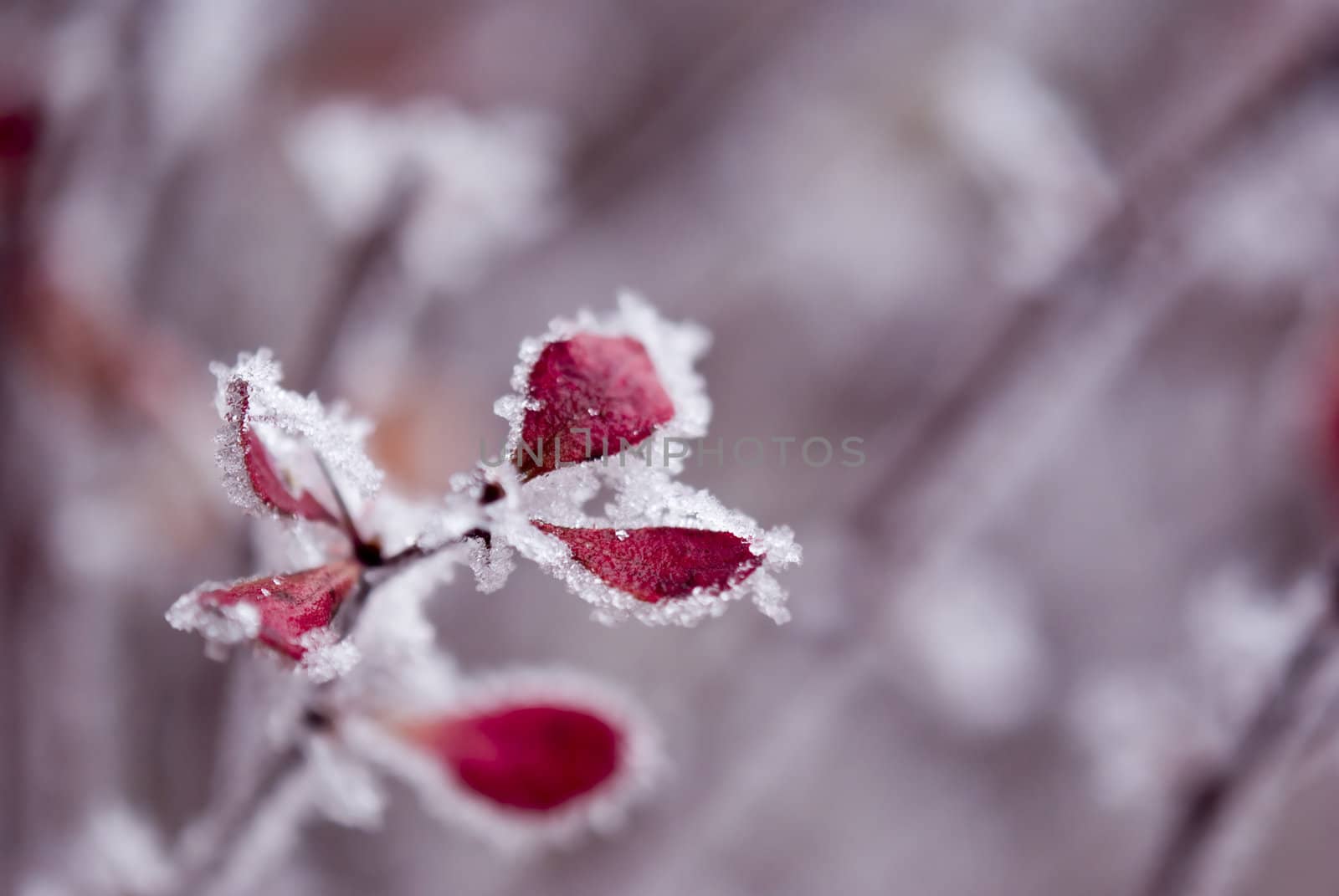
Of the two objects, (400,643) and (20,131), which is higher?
(20,131)

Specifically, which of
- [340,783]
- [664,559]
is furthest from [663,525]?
[340,783]

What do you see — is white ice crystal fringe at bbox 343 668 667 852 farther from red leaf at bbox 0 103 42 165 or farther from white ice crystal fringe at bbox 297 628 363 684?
red leaf at bbox 0 103 42 165

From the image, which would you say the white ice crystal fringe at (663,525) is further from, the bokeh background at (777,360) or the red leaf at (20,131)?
the red leaf at (20,131)

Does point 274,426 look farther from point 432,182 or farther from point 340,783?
point 432,182

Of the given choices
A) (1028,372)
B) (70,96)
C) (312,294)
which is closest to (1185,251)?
(1028,372)

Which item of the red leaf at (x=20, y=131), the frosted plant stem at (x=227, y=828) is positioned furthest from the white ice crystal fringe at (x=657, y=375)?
the red leaf at (x=20, y=131)

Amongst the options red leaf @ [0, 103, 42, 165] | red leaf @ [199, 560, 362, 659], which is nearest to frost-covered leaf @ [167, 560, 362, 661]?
red leaf @ [199, 560, 362, 659]
